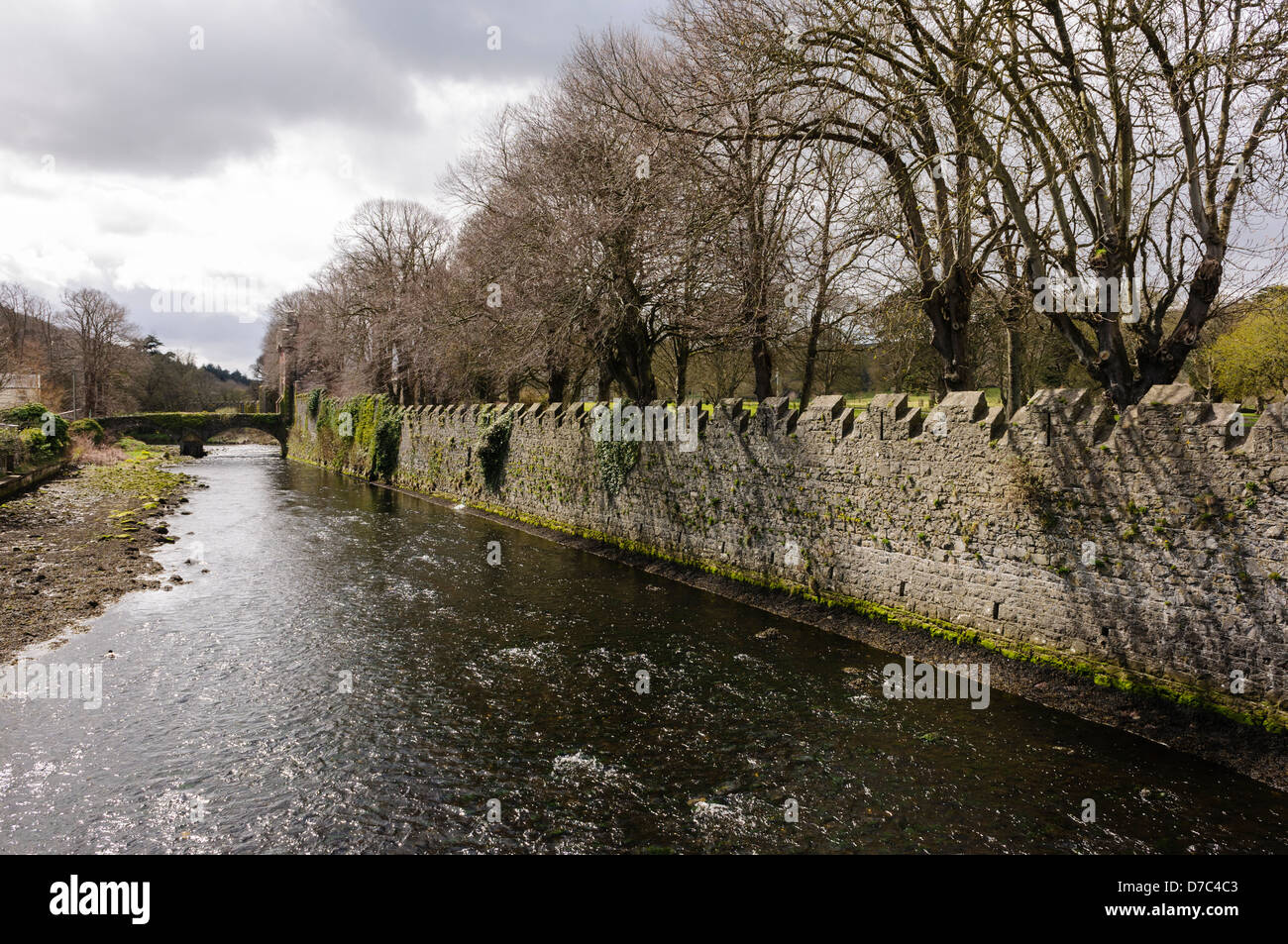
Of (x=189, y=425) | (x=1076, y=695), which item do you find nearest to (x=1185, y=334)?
(x=1076, y=695)

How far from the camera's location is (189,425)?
53.9m

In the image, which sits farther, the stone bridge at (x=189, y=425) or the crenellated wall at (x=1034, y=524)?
the stone bridge at (x=189, y=425)

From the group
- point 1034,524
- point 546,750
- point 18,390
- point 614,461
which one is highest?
point 18,390

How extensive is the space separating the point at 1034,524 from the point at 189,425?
59.5m

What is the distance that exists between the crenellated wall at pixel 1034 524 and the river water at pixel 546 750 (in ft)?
3.02

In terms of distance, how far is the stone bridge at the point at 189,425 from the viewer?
51.2 metres

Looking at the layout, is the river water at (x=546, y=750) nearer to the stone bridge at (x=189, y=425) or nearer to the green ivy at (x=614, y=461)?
the green ivy at (x=614, y=461)

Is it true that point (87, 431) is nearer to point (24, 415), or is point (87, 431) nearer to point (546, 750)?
point (24, 415)

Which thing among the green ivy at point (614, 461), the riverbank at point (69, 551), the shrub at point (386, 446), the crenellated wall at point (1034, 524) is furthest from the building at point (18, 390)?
the crenellated wall at point (1034, 524)

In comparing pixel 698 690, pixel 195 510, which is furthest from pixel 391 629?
pixel 195 510

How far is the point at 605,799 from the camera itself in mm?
6008
